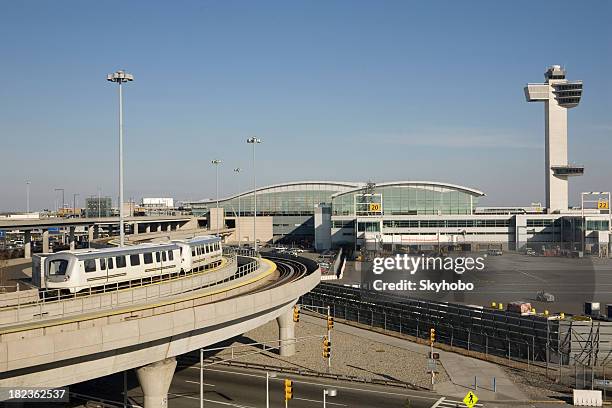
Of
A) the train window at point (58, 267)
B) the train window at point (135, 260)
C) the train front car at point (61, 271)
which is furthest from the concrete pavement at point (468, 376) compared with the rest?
the train window at point (58, 267)

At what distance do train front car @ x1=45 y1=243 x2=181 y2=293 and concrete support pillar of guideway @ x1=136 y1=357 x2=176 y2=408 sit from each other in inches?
295

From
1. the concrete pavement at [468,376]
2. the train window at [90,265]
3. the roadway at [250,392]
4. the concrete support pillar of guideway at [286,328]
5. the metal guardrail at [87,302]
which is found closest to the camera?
the metal guardrail at [87,302]

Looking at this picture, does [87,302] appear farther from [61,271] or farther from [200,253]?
[200,253]

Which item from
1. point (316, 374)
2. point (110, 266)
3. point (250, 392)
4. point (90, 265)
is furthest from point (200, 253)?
point (90, 265)

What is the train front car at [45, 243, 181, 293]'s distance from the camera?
1197 inches

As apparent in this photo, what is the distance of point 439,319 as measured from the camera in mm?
50625

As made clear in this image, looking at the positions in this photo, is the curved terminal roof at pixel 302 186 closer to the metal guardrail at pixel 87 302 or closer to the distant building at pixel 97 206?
the distant building at pixel 97 206

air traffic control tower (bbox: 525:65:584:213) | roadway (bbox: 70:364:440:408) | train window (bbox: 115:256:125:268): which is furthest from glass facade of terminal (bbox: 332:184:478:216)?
train window (bbox: 115:256:125:268)

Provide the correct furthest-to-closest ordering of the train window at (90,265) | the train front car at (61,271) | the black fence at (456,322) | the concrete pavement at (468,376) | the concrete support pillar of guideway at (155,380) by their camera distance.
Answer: the black fence at (456,322), the concrete pavement at (468,376), the train window at (90,265), the train front car at (61,271), the concrete support pillar of guideway at (155,380)

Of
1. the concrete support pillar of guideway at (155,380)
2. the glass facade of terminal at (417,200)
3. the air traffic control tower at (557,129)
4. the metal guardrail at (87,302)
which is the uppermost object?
the air traffic control tower at (557,129)

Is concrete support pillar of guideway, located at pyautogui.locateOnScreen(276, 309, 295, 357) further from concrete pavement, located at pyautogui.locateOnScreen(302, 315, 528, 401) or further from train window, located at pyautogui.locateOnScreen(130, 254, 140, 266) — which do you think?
train window, located at pyautogui.locateOnScreen(130, 254, 140, 266)

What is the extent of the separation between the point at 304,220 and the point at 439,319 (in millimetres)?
94661

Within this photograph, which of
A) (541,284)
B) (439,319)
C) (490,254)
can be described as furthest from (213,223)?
(439,319)

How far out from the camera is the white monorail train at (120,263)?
30438 mm
